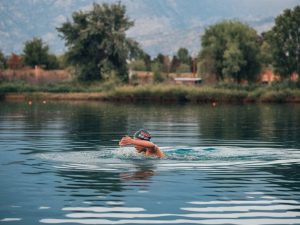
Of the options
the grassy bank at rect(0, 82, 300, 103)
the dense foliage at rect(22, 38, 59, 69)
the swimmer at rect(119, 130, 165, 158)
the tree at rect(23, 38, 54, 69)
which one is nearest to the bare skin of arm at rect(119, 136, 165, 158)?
the swimmer at rect(119, 130, 165, 158)

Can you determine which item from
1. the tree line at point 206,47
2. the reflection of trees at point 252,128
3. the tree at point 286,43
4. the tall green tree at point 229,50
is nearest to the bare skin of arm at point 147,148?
the reflection of trees at point 252,128

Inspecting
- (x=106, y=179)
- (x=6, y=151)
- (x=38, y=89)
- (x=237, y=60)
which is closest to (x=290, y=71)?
(x=237, y=60)

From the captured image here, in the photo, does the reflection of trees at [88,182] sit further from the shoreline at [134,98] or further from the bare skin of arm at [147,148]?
the shoreline at [134,98]

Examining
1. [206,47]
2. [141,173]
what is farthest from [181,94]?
[141,173]

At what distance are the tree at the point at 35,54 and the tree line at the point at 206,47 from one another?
21.0 m

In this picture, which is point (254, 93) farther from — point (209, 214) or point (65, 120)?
point (209, 214)

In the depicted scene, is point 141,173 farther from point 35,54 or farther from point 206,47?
point 35,54

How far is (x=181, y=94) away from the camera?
93.8m

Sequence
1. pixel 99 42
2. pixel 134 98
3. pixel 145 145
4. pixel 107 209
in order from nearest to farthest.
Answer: pixel 107 209 < pixel 145 145 < pixel 134 98 < pixel 99 42

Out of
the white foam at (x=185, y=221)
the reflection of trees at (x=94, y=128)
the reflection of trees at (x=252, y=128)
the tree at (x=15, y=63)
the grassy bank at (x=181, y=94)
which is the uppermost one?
the tree at (x=15, y=63)

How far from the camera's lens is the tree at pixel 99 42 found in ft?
360

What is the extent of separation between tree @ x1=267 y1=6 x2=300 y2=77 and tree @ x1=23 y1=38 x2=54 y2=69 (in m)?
40.6

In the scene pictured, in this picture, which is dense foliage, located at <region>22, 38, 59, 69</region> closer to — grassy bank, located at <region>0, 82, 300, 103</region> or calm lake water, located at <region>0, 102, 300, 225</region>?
grassy bank, located at <region>0, 82, 300, 103</region>

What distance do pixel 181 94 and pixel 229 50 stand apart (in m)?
17.8
